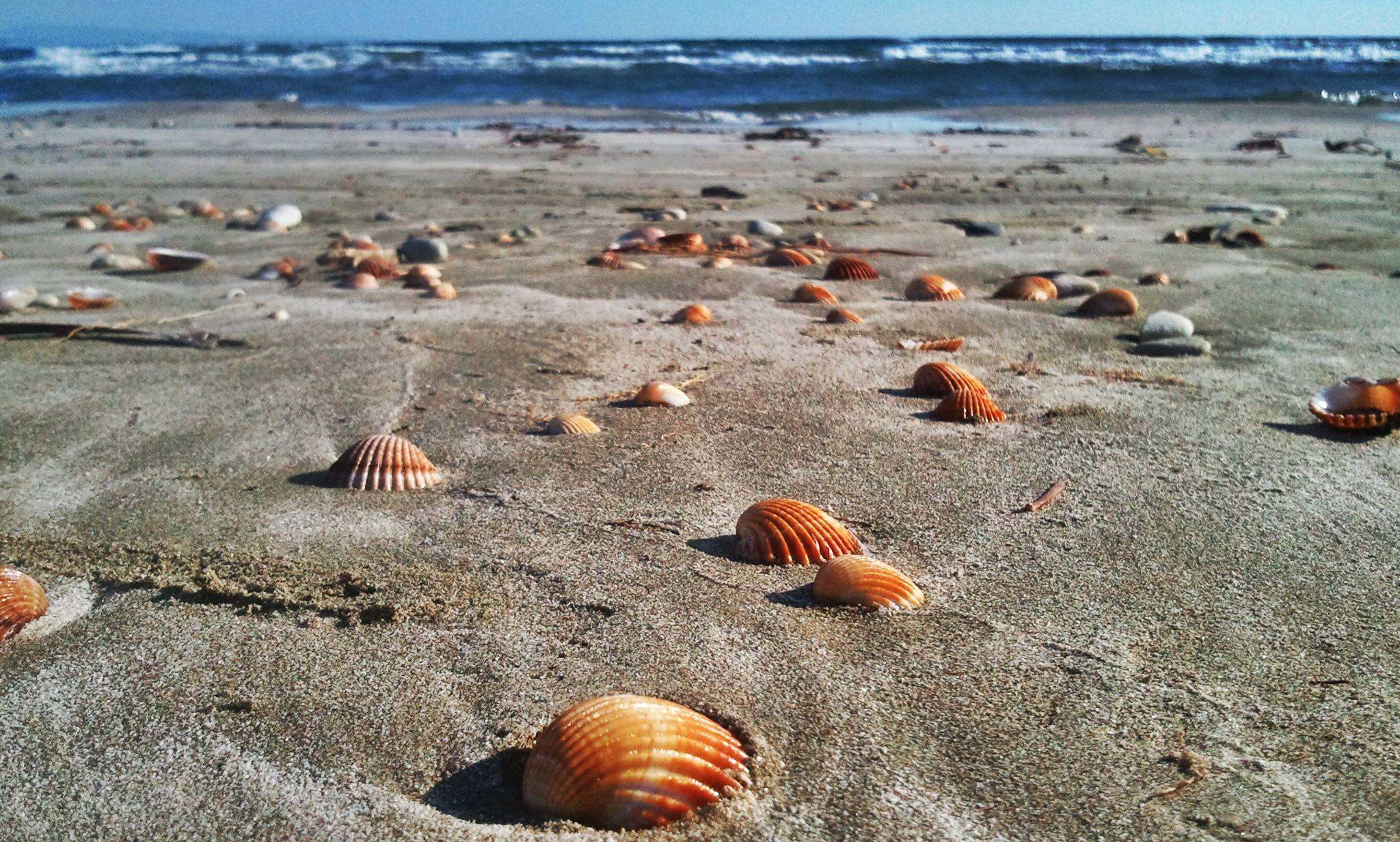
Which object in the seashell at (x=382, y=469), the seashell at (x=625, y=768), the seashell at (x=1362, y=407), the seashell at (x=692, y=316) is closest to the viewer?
the seashell at (x=625, y=768)

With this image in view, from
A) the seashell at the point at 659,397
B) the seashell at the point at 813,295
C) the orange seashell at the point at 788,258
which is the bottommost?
the seashell at the point at 659,397

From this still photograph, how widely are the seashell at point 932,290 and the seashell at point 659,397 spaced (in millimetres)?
1729

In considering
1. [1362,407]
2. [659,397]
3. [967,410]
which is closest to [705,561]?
[659,397]

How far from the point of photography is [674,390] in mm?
3148

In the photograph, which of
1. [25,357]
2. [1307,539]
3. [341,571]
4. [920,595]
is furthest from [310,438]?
[1307,539]

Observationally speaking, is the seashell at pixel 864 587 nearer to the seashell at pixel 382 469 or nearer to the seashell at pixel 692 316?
the seashell at pixel 382 469

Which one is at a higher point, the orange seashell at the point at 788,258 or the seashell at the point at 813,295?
the orange seashell at the point at 788,258

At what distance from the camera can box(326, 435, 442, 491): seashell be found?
98.8 inches

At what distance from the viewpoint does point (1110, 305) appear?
4.16 metres

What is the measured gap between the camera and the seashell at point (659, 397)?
122 inches

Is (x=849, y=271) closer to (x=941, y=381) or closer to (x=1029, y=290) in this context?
(x=1029, y=290)

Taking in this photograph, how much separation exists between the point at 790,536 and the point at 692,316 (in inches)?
81.7

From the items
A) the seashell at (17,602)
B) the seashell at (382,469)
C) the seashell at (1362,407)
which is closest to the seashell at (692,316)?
the seashell at (382,469)

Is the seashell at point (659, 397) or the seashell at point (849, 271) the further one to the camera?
the seashell at point (849, 271)
